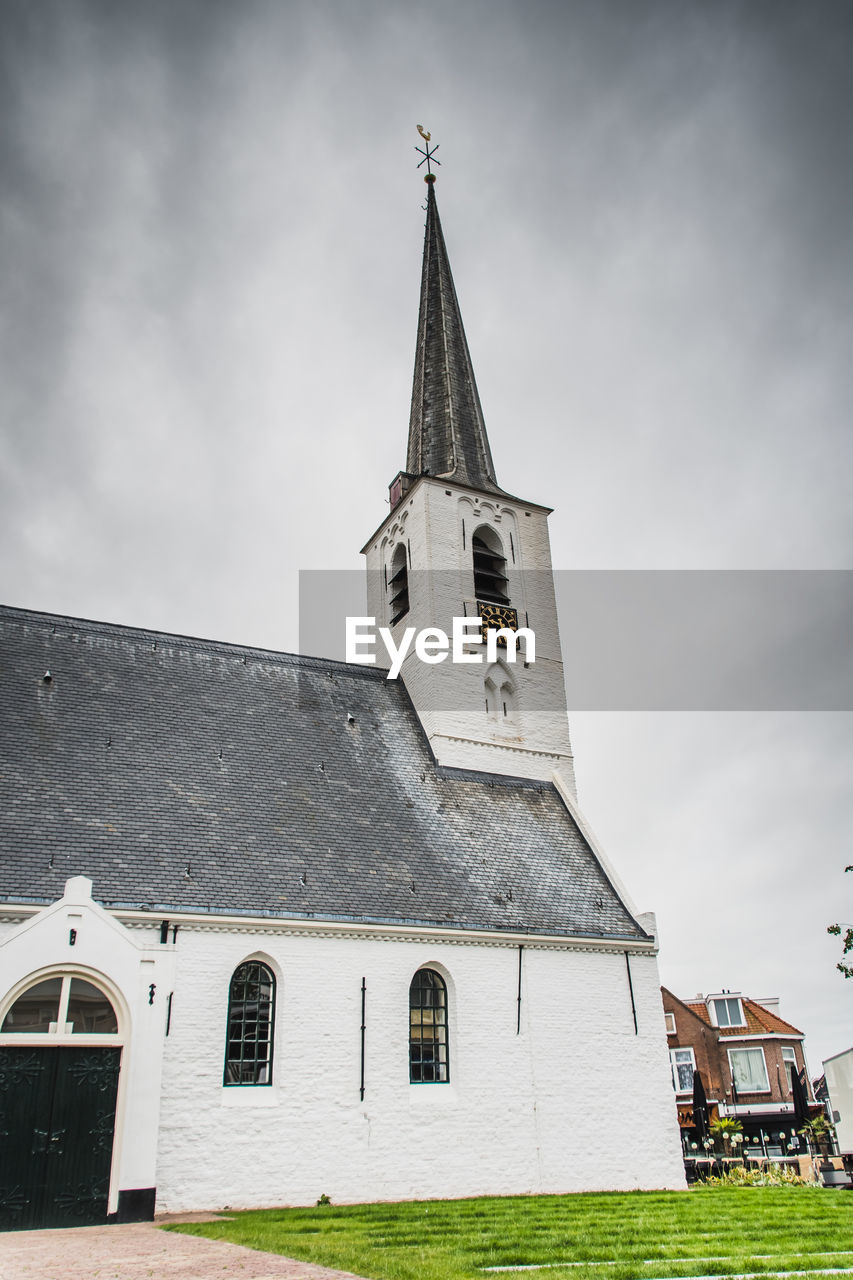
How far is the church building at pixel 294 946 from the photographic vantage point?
13016 mm

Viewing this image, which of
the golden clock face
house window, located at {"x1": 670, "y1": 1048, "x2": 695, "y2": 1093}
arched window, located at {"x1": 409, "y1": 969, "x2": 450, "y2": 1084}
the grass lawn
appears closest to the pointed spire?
the golden clock face

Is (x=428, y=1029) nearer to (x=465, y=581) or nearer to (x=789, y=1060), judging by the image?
(x=465, y=581)

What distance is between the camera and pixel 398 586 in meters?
27.5

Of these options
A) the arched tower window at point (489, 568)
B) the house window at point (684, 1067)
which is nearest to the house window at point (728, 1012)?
the house window at point (684, 1067)

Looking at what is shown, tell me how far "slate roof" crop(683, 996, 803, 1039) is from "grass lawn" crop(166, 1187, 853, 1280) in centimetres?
2754

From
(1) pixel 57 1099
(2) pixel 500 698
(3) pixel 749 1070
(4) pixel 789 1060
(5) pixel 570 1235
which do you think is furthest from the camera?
(4) pixel 789 1060

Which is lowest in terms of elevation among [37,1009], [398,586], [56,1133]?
[56,1133]

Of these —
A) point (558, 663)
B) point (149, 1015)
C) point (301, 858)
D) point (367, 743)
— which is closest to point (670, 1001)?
point (558, 663)

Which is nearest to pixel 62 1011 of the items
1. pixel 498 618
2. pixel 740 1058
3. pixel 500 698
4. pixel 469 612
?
pixel 500 698

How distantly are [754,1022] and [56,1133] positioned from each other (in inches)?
1418

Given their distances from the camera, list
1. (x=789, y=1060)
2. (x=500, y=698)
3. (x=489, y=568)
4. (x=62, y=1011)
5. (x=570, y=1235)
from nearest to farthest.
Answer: (x=570, y=1235) < (x=62, y=1011) < (x=500, y=698) < (x=489, y=568) < (x=789, y=1060)

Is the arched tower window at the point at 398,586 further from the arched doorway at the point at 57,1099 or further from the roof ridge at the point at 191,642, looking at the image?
the arched doorway at the point at 57,1099

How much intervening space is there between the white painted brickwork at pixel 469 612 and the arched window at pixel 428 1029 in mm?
6078

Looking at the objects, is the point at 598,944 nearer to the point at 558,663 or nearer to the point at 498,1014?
the point at 498,1014
